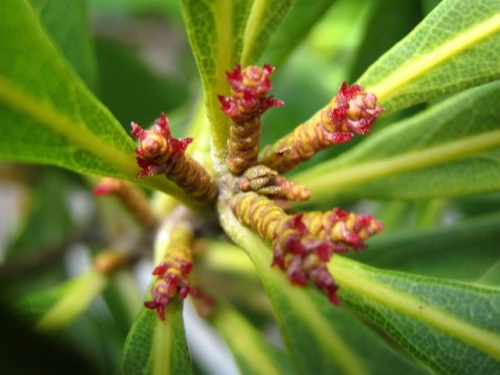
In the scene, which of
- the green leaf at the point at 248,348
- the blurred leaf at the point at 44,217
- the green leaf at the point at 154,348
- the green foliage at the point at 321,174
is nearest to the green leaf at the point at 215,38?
the green foliage at the point at 321,174

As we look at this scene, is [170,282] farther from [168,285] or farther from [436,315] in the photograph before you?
[436,315]

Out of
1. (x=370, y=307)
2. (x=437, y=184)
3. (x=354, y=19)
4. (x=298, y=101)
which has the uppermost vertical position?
(x=354, y=19)

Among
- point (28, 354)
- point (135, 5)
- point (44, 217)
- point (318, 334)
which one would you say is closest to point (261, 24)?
point (318, 334)

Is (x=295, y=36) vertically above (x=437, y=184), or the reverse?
(x=295, y=36)

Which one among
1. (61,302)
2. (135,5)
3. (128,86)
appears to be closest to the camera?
(61,302)

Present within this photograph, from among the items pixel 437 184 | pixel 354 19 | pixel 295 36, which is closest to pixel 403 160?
pixel 437 184

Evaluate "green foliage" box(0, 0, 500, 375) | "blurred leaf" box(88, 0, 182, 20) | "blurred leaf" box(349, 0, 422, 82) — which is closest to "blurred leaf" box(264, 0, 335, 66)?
"green foliage" box(0, 0, 500, 375)

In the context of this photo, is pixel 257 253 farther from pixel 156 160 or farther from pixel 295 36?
pixel 295 36
